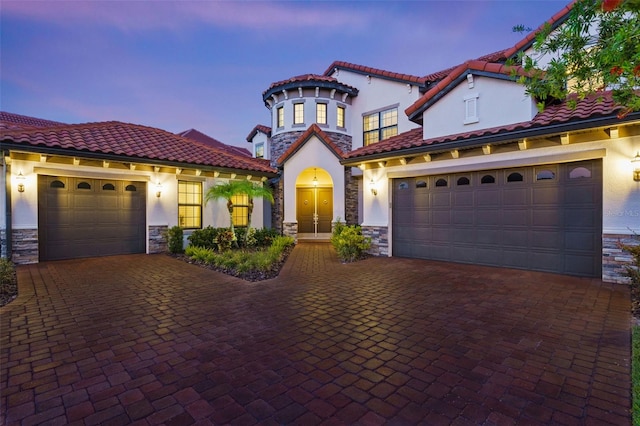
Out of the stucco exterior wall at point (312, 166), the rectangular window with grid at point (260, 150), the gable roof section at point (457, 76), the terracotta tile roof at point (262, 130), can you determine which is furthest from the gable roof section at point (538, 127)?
the rectangular window with grid at point (260, 150)

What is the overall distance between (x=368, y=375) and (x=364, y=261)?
23.4 ft

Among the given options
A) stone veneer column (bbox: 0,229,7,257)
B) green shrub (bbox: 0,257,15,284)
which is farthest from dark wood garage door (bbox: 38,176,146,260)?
green shrub (bbox: 0,257,15,284)

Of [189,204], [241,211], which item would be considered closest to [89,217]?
[189,204]

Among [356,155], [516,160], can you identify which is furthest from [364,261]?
[516,160]

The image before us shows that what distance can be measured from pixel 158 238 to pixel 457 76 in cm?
1187

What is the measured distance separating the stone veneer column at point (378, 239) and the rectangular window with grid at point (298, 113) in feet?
31.2

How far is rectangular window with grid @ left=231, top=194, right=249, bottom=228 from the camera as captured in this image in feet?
48.4

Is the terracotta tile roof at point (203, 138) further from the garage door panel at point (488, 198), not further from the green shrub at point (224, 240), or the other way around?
the garage door panel at point (488, 198)

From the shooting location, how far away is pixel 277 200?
17.6 metres

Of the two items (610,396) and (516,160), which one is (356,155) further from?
(610,396)

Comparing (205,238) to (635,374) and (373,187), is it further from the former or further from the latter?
(635,374)

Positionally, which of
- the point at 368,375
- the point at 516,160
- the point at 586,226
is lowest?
the point at 368,375

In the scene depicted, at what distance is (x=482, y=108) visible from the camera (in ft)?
29.7

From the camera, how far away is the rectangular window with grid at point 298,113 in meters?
18.5
